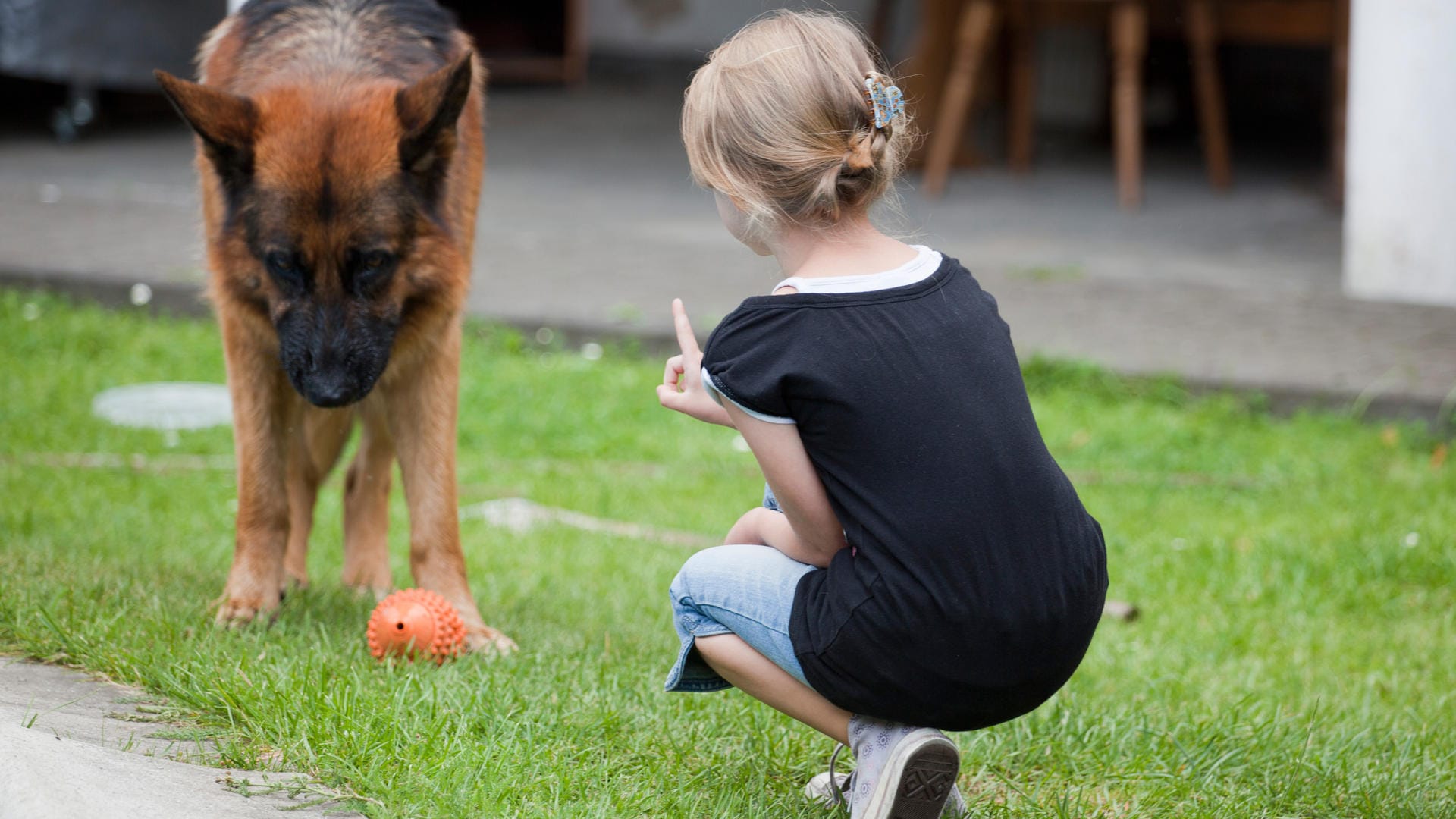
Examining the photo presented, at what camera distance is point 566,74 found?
15.3 meters

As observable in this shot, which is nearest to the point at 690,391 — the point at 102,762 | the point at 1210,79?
the point at 102,762

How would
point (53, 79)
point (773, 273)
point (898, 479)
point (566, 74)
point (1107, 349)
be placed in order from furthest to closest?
point (566, 74)
point (53, 79)
point (773, 273)
point (1107, 349)
point (898, 479)

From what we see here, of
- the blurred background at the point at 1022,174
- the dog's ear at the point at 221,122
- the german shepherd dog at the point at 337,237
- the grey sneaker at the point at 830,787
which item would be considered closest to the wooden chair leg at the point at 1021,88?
the blurred background at the point at 1022,174


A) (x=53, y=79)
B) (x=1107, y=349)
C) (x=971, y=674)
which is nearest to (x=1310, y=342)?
(x=1107, y=349)

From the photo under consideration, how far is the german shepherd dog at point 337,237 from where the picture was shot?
338cm

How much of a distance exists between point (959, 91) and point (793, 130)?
7.66 meters

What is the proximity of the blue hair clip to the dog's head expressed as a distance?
4.20ft

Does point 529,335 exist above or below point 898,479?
below

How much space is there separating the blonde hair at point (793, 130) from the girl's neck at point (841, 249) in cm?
2

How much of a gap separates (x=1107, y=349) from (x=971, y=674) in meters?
5.04

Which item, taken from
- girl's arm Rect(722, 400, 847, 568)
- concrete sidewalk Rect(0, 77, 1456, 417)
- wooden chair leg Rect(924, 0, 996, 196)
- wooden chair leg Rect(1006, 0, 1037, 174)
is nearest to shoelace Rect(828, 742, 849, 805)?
girl's arm Rect(722, 400, 847, 568)

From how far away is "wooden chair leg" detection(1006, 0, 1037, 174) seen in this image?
10719 mm

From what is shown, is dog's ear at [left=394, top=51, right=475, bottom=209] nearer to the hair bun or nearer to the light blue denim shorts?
the hair bun

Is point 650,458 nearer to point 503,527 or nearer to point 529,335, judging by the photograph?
point 503,527
